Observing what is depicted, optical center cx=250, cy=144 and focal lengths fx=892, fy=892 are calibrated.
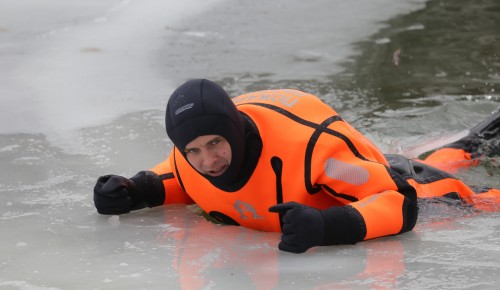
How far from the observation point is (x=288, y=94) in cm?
327

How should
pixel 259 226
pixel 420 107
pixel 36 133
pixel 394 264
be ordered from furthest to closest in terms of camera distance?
pixel 420 107, pixel 36 133, pixel 259 226, pixel 394 264

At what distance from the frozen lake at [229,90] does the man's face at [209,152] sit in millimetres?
286

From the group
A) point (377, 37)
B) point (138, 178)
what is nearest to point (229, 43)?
point (377, 37)

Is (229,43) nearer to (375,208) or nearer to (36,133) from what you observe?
(36,133)

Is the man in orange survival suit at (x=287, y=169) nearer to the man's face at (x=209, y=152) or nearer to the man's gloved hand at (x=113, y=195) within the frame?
the man's face at (x=209, y=152)

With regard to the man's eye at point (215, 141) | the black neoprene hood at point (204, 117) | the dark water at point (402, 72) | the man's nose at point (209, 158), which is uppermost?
the black neoprene hood at point (204, 117)

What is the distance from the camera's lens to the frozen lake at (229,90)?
9.12ft

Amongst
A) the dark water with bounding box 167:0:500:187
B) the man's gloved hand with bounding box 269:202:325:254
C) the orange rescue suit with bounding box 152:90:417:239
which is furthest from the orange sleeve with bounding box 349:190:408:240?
the dark water with bounding box 167:0:500:187

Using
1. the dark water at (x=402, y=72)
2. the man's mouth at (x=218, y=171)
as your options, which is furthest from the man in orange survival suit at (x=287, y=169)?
the dark water at (x=402, y=72)

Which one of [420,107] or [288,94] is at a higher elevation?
[288,94]

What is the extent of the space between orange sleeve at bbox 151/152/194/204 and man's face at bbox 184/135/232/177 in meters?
0.59

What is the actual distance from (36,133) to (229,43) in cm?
247

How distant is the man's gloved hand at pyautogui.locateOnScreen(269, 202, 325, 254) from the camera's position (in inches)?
109

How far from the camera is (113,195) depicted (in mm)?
3412
